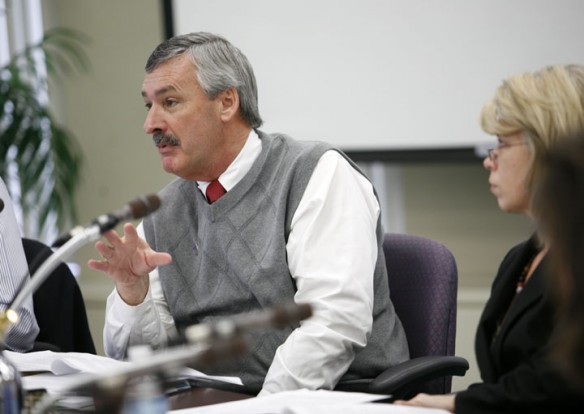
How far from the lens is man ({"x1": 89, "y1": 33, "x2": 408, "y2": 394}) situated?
2.16 m

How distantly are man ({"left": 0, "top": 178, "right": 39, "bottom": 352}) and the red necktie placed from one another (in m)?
0.54

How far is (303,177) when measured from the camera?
237 cm

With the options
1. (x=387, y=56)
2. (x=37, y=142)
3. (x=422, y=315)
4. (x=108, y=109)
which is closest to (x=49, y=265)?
(x=422, y=315)

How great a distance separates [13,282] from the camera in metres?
2.51

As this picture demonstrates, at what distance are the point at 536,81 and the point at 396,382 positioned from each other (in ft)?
2.51

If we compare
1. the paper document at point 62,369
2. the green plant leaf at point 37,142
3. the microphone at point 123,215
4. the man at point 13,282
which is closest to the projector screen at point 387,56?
the green plant leaf at point 37,142

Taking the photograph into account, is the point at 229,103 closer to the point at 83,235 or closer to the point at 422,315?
the point at 422,315

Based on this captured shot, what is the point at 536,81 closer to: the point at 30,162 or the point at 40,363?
the point at 40,363

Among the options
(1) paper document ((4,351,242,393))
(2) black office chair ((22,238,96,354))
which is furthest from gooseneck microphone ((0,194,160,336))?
(2) black office chair ((22,238,96,354))

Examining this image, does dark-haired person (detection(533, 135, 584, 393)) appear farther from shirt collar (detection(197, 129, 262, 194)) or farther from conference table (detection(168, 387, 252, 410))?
shirt collar (detection(197, 129, 262, 194))

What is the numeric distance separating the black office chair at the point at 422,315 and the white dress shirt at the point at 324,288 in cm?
13


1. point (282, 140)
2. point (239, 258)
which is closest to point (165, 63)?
point (282, 140)

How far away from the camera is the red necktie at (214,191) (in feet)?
8.22

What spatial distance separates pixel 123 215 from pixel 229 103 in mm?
1043
